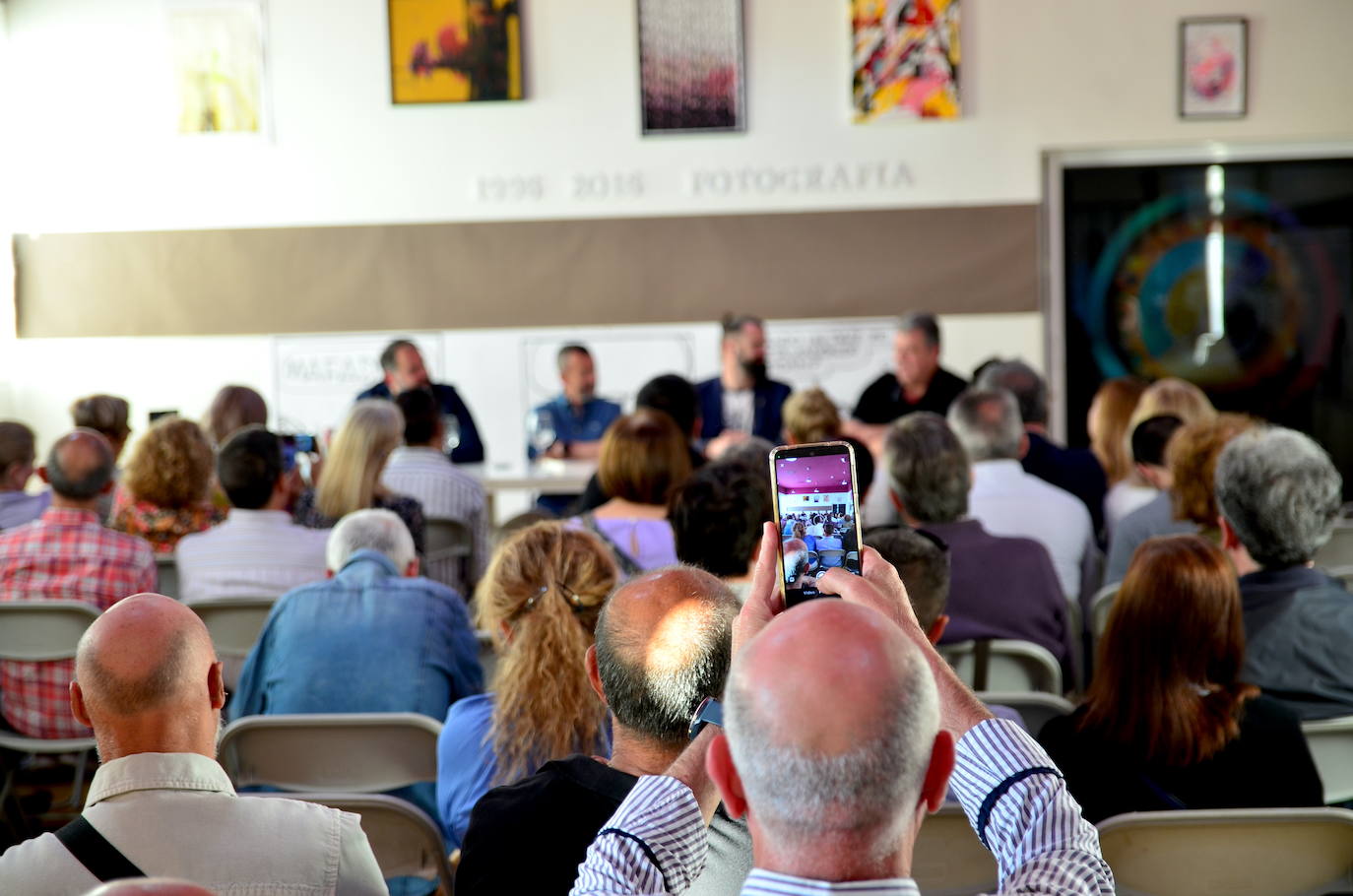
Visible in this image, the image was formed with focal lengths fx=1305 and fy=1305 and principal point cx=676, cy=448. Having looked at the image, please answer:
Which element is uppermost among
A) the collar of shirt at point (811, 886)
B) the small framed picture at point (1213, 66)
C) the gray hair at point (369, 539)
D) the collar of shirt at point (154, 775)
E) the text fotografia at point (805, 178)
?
the small framed picture at point (1213, 66)

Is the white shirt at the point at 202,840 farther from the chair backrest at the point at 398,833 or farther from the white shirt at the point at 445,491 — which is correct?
the white shirt at the point at 445,491

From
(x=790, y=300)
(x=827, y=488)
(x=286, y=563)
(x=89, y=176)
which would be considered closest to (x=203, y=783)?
(x=827, y=488)

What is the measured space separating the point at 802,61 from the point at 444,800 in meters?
5.66

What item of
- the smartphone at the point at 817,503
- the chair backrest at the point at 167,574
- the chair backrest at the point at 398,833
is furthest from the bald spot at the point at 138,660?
the chair backrest at the point at 167,574

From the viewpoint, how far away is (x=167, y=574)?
13.1 feet

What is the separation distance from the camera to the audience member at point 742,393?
6.16 m

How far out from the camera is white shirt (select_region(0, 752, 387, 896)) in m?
1.52

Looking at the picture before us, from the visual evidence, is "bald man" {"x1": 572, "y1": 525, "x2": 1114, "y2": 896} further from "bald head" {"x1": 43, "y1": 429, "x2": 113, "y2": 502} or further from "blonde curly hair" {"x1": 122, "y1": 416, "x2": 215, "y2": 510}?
"blonde curly hair" {"x1": 122, "y1": 416, "x2": 215, "y2": 510}

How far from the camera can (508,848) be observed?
162cm

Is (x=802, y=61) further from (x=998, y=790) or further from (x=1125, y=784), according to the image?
(x=998, y=790)

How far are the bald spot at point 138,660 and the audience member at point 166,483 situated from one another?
2.56 m

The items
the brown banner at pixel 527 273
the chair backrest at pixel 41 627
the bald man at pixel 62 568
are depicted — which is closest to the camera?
the chair backrest at pixel 41 627

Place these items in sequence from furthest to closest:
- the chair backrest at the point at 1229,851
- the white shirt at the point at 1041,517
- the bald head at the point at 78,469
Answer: the white shirt at the point at 1041,517
the bald head at the point at 78,469
the chair backrest at the point at 1229,851


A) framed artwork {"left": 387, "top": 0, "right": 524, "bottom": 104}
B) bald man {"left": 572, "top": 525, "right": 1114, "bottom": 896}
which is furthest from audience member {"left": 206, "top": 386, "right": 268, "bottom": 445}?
bald man {"left": 572, "top": 525, "right": 1114, "bottom": 896}
